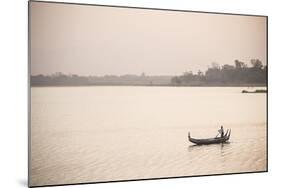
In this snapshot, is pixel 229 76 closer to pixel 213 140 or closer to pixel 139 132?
pixel 213 140

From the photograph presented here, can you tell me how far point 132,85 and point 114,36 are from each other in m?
0.31

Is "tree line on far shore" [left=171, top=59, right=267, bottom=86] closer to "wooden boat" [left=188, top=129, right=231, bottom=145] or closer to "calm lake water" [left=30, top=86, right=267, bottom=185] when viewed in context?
"calm lake water" [left=30, top=86, right=267, bottom=185]

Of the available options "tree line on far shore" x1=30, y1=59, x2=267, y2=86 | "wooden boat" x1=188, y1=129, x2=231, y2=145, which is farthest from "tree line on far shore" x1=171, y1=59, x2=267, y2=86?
"wooden boat" x1=188, y1=129, x2=231, y2=145

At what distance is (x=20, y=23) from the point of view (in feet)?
7.94

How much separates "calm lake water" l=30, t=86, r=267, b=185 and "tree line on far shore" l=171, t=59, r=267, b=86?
0.05 meters

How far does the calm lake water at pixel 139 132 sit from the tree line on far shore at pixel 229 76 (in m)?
0.05

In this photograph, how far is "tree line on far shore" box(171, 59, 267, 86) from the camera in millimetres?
2740

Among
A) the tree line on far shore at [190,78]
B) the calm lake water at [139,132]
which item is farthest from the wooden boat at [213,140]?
the tree line on far shore at [190,78]

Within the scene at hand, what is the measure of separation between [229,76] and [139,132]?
0.71 meters

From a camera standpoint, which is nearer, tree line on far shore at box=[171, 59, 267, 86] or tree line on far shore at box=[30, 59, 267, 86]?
tree line on far shore at box=[30, 59, 267, 86]

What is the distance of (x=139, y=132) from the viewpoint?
2.65m

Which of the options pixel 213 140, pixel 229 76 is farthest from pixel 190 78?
pixel 213 140

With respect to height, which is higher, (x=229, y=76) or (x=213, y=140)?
(x=229, y=76)

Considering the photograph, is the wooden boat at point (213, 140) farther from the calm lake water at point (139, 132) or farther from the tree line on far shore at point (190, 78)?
the tree line on far shore at point (190, 78)
